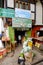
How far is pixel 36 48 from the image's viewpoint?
10.2m

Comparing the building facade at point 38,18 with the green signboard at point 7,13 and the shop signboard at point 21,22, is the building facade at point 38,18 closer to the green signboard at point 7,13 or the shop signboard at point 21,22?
the shop signboard at point 21,22

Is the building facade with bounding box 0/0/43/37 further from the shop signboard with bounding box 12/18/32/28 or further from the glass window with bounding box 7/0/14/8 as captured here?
the shop signboard with bounding box 12/18/32/28

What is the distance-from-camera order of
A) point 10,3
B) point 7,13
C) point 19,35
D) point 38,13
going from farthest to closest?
1. point 38,13
2. point 19,35
3. point 10,3
4. point 7,13

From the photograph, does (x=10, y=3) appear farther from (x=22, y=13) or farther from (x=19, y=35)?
(x=19, y=35)

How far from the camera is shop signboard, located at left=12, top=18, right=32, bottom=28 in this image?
10.7 metres

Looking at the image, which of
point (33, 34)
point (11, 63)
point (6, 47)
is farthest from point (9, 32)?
point (11, 63)

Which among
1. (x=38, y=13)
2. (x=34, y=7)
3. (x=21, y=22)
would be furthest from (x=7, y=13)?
(x=38, y=13)

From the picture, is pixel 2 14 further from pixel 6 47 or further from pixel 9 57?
pixel 9 57

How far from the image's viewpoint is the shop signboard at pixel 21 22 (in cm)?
1073

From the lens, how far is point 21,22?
11031mm

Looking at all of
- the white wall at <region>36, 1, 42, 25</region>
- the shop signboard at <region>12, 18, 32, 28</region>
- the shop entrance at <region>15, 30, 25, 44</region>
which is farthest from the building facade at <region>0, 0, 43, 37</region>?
the shop entrance at <region>15, 30, 25, 44</region>

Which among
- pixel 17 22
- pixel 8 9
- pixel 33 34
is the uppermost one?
pixel 8 9

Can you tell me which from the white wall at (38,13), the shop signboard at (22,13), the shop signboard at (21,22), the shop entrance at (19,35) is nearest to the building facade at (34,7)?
the white wall at (38,13)

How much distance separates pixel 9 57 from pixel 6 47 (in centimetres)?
101
